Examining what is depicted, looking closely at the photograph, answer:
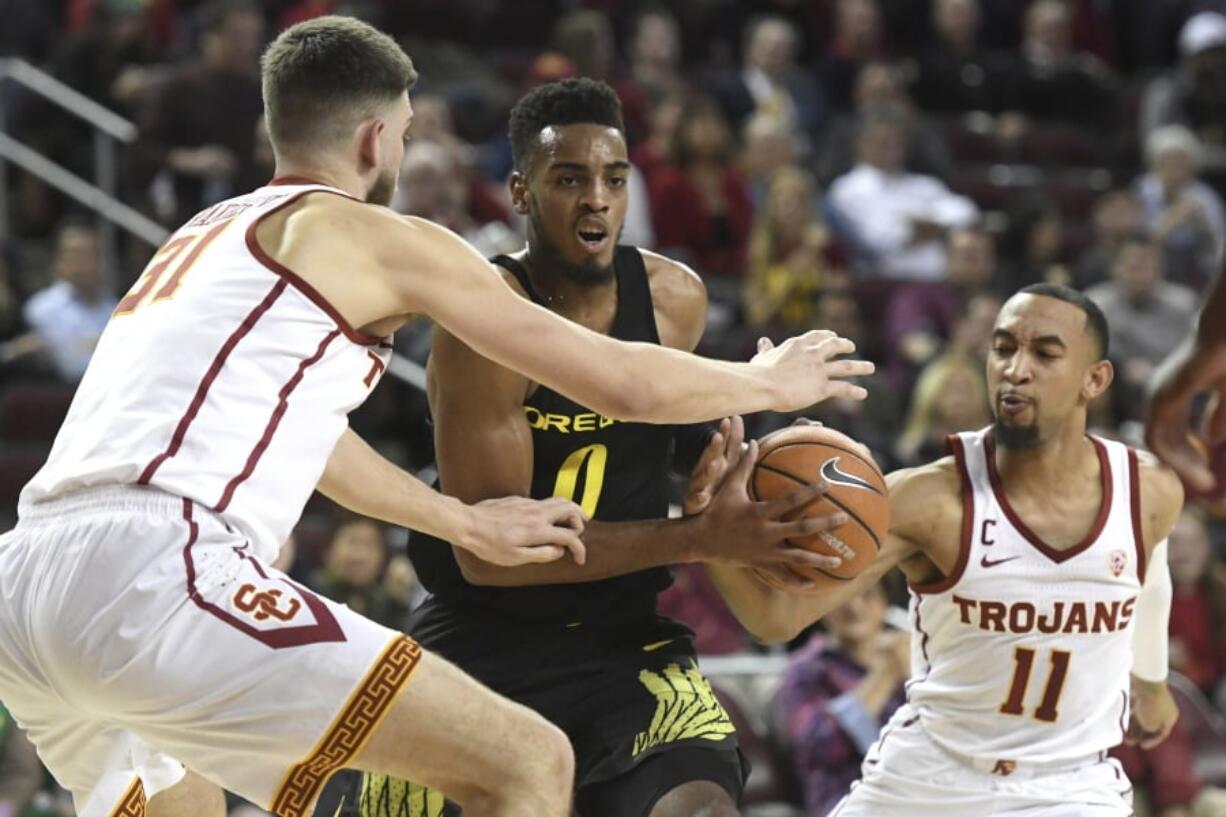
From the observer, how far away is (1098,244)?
12.8 m

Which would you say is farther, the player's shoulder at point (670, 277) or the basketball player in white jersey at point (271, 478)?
the player's shoulder at point (670, 277)

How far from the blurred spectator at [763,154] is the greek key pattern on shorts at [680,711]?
7.29 metres

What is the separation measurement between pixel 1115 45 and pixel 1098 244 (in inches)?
155

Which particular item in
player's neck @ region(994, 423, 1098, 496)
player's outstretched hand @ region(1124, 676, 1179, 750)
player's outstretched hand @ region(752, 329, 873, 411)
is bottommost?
player's outstretched hand @ region(1124, 676, 1179, 750)

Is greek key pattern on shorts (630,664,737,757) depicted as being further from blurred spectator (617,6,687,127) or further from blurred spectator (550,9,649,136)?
blurred spectator (617,6,687,127)

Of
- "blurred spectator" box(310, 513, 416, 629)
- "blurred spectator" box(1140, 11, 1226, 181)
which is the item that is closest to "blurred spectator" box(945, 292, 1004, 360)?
"blurred spectator" box(310, 513, 416, 629)

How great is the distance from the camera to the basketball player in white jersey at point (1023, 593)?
5.29 meters

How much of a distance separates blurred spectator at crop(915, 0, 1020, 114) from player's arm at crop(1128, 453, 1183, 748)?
952cm

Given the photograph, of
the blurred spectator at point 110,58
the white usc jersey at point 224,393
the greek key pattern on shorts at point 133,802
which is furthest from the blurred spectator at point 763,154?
the white usc jersey at point 224,393

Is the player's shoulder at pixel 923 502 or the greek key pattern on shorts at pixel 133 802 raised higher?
the player's shoulder at pixel 923 502

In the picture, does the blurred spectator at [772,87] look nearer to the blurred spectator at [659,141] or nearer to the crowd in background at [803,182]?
the crowd in background at [803,182]

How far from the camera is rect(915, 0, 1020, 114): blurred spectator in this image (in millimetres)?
14836

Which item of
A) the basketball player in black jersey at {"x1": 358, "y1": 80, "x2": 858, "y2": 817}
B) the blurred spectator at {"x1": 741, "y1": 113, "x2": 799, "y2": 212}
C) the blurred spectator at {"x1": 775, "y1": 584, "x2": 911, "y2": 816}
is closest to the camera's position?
the basketball player in black jersey at {"x1": 358, "y1": 80, "x2": 858, "y2": 817}

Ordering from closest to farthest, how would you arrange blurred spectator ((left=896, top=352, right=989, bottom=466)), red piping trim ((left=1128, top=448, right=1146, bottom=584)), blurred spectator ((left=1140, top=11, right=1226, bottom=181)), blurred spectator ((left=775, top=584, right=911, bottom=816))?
red piping trim ((left=1128, top=448, right=1146, bottom=584)), blurred spectator ((left=775, top=584, right=911, bottom=816)), blurred spectator ((left=896, top=352, right=989, bottom=466)), blurred spectator ((left=1140, top=11, right=1226, bottom=181))
